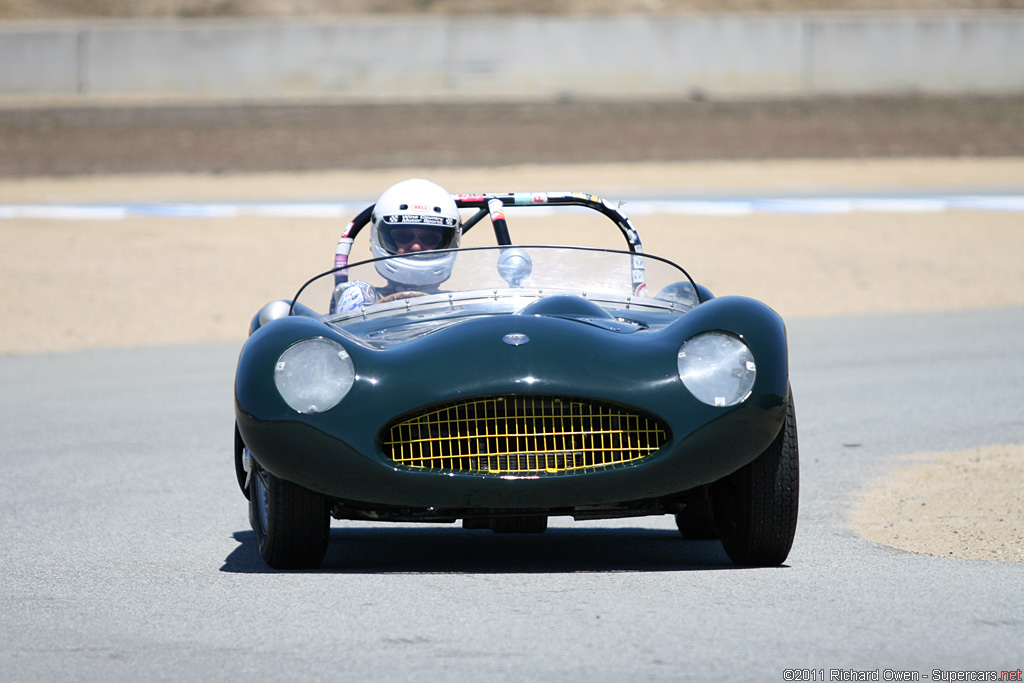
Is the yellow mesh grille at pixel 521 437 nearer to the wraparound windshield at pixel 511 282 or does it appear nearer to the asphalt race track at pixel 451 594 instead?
the asphalt race track at pixel 451 594

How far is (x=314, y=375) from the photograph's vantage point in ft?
13.1

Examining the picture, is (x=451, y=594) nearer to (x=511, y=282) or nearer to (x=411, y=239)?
(x=511, y=282)

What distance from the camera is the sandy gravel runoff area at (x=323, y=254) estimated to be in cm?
1323

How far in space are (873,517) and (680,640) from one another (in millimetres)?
2222

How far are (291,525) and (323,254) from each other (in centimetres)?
1179

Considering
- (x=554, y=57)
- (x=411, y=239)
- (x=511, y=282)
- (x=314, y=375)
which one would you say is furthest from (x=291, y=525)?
(x=554, y=57)

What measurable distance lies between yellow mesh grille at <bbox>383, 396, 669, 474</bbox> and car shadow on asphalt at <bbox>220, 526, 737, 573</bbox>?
52 cm

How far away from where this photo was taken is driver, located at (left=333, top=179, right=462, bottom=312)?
5121 millimetres

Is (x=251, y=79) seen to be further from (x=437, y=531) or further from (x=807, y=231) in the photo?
(x=437, y=531)

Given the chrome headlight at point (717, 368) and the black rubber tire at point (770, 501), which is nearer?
the chrome headlight at point (717, 368)

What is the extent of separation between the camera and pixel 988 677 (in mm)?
2947

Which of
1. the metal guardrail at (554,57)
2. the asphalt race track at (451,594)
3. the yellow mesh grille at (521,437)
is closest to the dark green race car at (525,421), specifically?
the yellow mesh grille at (521,437)

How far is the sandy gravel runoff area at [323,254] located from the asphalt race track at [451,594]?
246 inches

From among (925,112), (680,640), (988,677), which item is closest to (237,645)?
(680,640)
